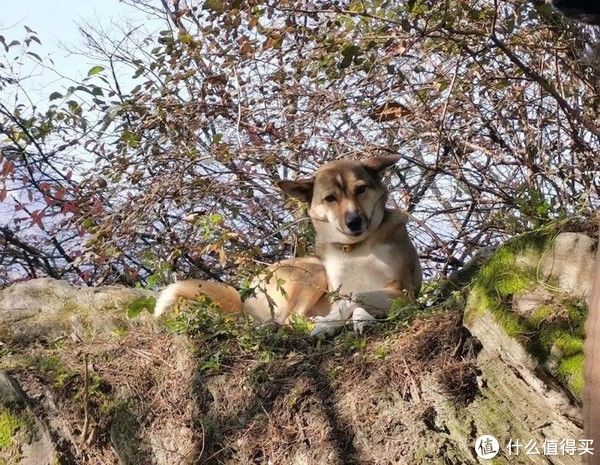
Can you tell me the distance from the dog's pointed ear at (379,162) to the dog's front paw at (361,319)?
131 centimetres

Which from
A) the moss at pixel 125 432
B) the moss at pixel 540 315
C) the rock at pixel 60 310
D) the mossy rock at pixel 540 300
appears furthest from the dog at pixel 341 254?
the moss at pixel 540 315

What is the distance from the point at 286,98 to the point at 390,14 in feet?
4.22

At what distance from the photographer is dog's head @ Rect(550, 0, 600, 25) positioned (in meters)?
1.48

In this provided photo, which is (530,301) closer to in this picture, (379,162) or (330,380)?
(330,380)

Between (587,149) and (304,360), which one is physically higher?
(587,149)

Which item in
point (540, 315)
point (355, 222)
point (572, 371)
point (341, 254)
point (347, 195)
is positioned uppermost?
point (347, 195)

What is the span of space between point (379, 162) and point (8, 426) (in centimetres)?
314

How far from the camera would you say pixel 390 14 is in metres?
6.28

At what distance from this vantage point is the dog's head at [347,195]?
6.47m

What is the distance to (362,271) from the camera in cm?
650

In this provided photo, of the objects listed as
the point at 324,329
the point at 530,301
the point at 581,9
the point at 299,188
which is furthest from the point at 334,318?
the point at 581,9

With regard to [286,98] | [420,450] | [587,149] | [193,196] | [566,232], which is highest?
[286,98]

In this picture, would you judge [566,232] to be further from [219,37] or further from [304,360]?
[219,37]

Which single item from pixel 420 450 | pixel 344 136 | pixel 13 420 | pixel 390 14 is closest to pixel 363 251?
pixel 344 136
